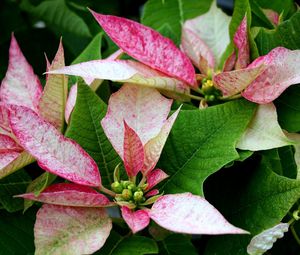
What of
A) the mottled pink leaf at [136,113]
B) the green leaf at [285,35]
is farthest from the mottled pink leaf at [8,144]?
the green leaf at [285,35]

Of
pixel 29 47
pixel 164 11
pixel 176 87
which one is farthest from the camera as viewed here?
pixel 29 47

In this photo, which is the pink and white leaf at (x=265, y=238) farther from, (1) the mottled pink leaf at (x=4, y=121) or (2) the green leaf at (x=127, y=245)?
(1) the mottled pink leaf at (x=4, y=121)

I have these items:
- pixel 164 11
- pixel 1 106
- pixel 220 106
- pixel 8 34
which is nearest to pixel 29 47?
pixel 8 34

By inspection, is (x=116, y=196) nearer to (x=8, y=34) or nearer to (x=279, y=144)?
(x=279, y=144)

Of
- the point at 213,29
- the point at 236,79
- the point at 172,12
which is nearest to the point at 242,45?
the point at 236,79

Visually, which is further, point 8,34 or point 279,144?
point 8,34

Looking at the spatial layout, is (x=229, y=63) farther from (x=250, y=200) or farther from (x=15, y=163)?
(x=15, y=163)

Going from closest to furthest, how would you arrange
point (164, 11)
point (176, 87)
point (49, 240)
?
point (49, 240), point (176, 87), point (164, 11)
